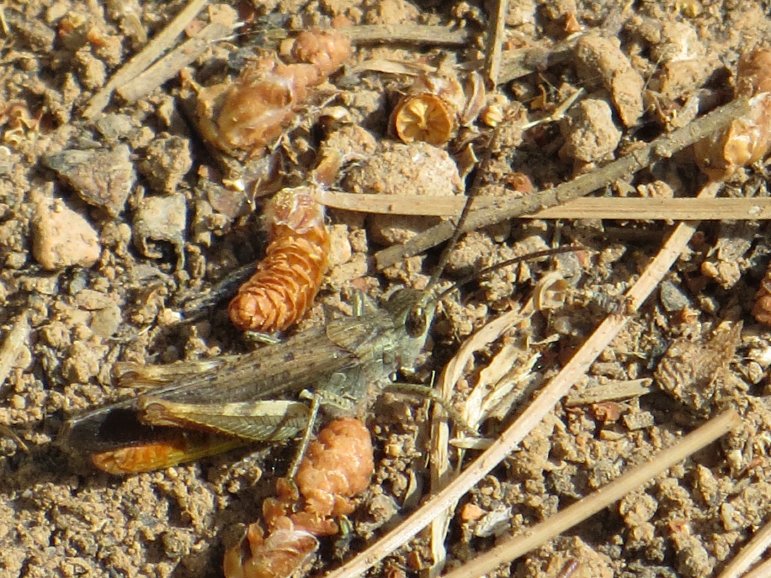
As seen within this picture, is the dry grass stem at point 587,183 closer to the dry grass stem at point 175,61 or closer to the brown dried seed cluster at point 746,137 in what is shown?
the brown dried seed cluster at point 746,137

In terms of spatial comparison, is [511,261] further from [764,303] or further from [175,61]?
[175,61]

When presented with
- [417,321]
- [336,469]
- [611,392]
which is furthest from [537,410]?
[336,469]

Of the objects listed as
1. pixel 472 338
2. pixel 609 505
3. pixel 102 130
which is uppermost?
pixel 102 130

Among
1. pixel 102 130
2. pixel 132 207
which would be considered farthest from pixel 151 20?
pixel 132 207

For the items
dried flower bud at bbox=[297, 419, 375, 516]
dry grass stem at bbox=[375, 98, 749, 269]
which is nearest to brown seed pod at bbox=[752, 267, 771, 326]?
dry grass stem at bbox=[375, 98, 749, 269]

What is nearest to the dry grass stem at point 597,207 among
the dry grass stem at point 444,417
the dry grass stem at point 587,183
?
the dry grass stem at point 587,183

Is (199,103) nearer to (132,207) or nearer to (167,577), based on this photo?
(132,207)

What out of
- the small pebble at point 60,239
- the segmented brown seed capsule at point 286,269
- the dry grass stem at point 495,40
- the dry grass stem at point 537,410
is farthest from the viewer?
the dry grass stem at point 495,40
